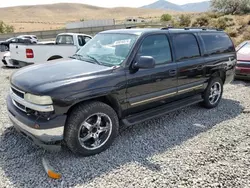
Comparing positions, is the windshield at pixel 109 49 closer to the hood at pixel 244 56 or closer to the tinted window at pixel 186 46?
the tinted window at pixel 186 46

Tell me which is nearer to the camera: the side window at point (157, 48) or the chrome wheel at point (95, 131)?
the chrome wheel at point (95, 131)

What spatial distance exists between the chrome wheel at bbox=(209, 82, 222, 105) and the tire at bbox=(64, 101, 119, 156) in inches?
111

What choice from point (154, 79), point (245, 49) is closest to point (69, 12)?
point (245, 49)

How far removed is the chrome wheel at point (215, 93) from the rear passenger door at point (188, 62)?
52 centimetres

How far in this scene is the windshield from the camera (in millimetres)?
3973

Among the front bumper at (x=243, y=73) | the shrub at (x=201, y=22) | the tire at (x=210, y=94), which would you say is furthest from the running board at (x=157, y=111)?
the shrub at (x=201, y=22)

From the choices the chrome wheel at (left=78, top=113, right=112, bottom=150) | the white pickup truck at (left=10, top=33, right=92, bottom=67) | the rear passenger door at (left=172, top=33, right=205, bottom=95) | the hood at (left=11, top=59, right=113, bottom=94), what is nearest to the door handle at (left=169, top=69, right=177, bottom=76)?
the rear passenger door at (left=172, top=33, right=205, bottom=95)

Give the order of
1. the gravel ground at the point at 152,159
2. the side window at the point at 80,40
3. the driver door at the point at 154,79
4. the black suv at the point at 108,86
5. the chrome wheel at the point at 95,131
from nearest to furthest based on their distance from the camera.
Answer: the gravel ground at the point at 152,159 < the black suv at the point at 108,86 < the chrome wheel at the point at 95,131 < the driver door at the point at 154,79 < the side window at the point at 80,40

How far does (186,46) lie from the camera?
4.86m

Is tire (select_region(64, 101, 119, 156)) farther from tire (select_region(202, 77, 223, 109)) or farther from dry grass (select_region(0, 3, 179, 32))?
dry grass (select_region(0, 3, 179, 32))

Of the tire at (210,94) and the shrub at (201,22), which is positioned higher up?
the shrub at (201,22)

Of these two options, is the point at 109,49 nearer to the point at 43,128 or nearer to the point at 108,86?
the point at 108,86

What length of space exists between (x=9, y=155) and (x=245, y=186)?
3.23 metres

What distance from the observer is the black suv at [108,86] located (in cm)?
322
